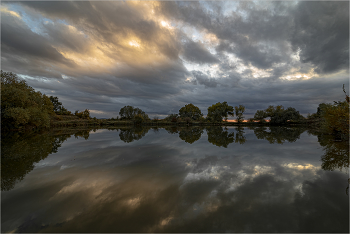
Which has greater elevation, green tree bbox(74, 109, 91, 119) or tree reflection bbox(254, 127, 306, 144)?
green tree bbox(74, 109, 91, 119)

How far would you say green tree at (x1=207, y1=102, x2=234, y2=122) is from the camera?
214 feet

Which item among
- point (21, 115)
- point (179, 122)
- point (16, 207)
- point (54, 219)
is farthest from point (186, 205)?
point (179, 122)

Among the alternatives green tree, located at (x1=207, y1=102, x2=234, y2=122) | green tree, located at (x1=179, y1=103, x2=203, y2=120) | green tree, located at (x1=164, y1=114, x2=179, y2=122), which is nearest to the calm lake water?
green tree, located at (x1=164, y1=114, x2=179, y2=122)

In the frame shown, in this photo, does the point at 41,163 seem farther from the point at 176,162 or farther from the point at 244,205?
the point at 244,205

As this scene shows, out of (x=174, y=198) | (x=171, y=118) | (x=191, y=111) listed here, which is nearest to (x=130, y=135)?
(x=174, y=198)

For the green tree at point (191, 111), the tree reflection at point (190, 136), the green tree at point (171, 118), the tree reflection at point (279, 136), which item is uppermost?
the green tree at point (191, 111)

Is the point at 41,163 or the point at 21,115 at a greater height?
the point at 21,115

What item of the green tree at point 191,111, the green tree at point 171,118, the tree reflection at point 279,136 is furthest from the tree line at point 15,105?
the green tree at point 191,111

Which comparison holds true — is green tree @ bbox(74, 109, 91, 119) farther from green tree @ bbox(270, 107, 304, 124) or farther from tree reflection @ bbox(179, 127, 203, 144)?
green tree @ bbox(270, 107, 304, 124)

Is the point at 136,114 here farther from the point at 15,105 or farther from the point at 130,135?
the point at 130,135

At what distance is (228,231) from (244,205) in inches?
45.4

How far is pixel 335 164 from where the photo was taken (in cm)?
736

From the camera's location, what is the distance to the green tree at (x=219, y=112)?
214ft

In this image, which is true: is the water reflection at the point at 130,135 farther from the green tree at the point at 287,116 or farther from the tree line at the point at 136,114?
the green tree at the point at 287,116
